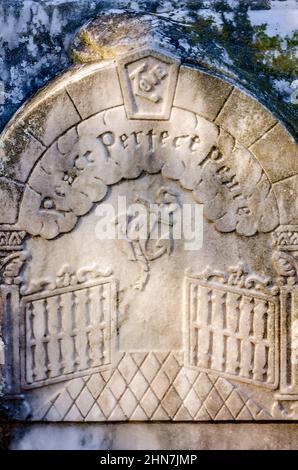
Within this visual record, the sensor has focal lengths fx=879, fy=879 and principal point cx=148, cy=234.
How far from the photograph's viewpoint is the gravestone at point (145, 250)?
12.5 feet

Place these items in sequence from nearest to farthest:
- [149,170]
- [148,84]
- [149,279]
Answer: [148,84]
[149,170]
[149,279]

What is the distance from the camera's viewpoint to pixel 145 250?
398cm

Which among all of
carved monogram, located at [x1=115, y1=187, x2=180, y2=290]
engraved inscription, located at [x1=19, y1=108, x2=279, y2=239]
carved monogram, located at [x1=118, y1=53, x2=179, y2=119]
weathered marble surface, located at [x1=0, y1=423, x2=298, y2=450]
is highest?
carved monogram, located at [x1=118, y1=53, x2=179, y2=119]

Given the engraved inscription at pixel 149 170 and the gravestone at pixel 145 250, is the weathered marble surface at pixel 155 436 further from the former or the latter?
the engraved inscription at pixel 149 170

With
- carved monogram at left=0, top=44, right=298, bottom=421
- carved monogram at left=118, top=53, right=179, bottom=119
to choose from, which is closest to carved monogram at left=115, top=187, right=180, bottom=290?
carved monogram at left=0, top=44, right=298, bottom=421

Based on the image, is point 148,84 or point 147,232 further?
point 147,232

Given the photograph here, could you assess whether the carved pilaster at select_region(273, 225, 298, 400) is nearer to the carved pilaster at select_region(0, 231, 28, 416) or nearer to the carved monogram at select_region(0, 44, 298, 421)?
the carved monogram at select_region(0, 44, 298, 421)

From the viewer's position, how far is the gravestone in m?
3.81

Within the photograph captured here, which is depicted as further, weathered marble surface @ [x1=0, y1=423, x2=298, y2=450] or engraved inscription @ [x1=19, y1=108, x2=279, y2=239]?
weathered marble surface @ [x1=0, y1=423, x2=298, y2=450]

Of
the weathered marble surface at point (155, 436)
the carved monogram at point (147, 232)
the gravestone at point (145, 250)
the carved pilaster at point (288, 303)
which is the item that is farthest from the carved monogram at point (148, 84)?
the weathered marble surface at point (155, 436)

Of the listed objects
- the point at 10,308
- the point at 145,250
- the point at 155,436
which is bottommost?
the point at 155,436

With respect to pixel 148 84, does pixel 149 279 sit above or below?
below

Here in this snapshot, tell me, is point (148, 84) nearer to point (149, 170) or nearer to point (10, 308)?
point (149, 170)

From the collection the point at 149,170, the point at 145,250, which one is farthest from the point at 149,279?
the point at 149,170
